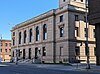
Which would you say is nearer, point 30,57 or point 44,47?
point 44,47

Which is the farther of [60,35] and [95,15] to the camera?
[60,35]

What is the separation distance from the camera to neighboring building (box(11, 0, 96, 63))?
63.2 m

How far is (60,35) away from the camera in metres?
66.4

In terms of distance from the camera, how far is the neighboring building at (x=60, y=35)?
6322 centimetres

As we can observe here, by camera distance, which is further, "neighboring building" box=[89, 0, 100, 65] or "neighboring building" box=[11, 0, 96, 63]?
"neighboring building" box=[11, 0, 96, 63]

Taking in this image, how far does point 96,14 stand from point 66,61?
18.4 metres

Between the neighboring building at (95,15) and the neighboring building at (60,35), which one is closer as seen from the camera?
the neighboring building at (95,15)

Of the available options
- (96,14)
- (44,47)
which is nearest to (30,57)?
(44,47)

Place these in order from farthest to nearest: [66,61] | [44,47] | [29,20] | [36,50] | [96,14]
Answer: [29,20], [36,50], [44,47], [66,61], [96,14]

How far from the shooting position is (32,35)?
80.6 metres

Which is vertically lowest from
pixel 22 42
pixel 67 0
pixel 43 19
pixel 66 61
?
pixel 66 61

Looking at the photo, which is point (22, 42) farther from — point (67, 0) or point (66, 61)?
point (66, 61)

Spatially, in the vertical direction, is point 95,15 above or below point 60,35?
above

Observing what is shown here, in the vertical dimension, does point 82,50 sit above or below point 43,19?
below
